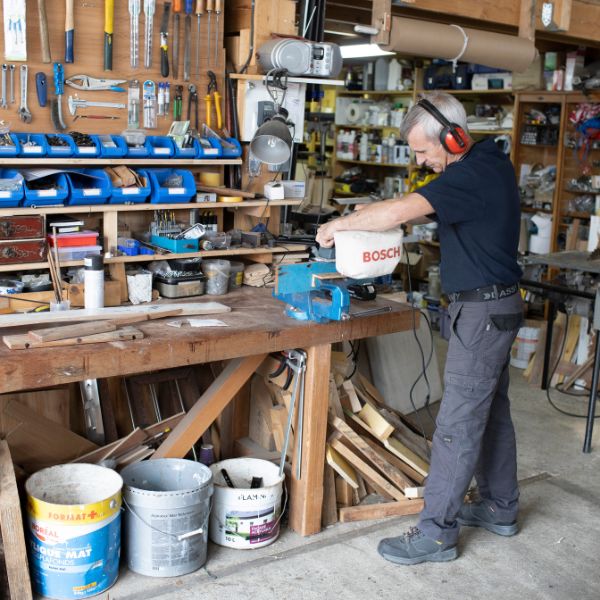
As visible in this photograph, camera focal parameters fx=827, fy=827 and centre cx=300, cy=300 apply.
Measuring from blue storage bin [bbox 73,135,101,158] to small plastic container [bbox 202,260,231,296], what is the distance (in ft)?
2.06

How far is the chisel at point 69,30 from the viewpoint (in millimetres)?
3127

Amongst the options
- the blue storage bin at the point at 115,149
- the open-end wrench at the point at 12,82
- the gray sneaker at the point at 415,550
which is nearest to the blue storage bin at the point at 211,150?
the blue storage bin at the point at 115,149

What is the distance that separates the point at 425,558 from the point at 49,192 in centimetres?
194

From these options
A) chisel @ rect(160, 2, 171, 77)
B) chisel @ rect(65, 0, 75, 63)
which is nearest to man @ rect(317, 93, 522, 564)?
chisel @ rect(160, 2, 171, 77)

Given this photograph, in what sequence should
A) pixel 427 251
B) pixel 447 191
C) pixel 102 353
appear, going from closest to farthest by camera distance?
pixel 102 353 < pixel 447 191 < pixel 427 251

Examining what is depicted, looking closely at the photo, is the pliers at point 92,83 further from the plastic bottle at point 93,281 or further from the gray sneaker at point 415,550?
the gray sneaker at point 415,550

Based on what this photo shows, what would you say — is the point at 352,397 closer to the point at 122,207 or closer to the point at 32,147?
the point at 122,207

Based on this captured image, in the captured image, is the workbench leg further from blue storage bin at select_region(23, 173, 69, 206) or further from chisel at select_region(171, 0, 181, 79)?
chisel at select_region(171, 0, 181, 79)

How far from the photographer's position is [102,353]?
8.45ft

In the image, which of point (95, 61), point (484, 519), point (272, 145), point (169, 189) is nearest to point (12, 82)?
point (95, 61)

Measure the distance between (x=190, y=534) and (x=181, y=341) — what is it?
0.68 metres

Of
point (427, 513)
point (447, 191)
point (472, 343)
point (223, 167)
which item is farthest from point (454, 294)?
point (223, 167)

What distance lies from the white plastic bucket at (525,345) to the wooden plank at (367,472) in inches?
99.0

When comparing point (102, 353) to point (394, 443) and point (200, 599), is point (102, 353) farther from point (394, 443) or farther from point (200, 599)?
point (394, 443)
